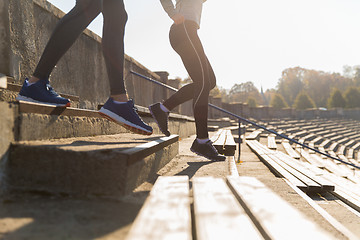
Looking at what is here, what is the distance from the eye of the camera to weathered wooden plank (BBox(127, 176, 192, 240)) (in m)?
0.78

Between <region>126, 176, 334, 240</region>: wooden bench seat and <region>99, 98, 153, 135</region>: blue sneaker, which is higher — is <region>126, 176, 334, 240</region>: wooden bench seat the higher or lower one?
the lower one

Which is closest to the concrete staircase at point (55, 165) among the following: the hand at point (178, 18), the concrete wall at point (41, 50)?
A: the concrete wall at point (41, 50)

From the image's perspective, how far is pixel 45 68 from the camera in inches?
71.6

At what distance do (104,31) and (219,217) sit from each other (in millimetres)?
1649

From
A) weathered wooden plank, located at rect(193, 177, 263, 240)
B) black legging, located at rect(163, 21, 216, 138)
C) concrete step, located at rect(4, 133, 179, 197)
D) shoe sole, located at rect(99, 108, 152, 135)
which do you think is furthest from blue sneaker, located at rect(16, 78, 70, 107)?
black legging, located at rect(163, 21, 216, 138)

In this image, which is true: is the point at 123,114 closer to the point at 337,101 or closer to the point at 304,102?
the point at 304,102

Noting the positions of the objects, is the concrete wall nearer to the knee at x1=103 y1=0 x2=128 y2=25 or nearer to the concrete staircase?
the knee at x1=103 y1=0 x2=128 y2=25

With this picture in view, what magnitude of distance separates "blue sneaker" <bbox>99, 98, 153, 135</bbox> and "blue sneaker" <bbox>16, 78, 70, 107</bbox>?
30 cm

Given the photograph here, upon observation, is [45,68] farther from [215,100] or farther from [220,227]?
[215,100]

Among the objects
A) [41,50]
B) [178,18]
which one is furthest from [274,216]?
[41,50]

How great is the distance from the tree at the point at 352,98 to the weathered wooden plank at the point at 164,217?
2474 inches

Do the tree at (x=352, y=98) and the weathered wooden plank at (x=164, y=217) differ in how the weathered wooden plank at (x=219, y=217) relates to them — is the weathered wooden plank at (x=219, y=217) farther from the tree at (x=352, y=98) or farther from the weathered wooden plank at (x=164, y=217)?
the tree at (x=352, y=98)

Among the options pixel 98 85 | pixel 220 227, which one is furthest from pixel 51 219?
pixel 98 85

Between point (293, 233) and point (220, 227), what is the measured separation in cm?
22
